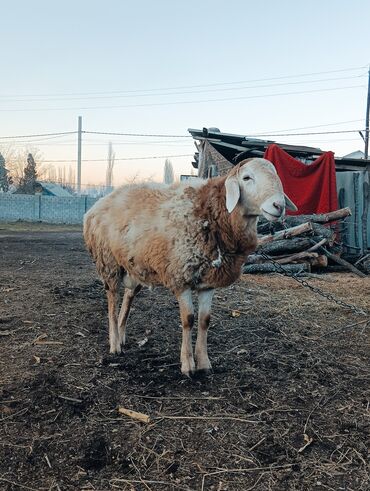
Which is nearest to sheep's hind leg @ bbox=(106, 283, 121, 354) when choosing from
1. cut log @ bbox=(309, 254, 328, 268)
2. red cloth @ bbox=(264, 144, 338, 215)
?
cut log @ bbox=(309, 254, 328, 268)

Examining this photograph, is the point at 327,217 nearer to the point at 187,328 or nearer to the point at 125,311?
the point at 125,311

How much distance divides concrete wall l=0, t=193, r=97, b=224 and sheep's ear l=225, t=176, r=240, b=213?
3069cm

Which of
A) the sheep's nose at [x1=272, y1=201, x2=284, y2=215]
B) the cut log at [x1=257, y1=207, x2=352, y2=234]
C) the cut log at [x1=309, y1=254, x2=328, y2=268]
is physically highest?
the sheep's nose at [x1=272, y1=201, x2=284, y2=215]

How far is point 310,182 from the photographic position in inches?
422

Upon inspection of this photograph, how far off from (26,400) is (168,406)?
1.15m

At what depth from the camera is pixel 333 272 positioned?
10305 mm

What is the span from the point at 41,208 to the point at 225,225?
31745mm

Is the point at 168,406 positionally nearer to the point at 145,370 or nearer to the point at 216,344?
the point at 145,370

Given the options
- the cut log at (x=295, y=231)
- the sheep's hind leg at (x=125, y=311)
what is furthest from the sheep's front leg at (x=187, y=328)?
the cut log at (x=295, y=231)

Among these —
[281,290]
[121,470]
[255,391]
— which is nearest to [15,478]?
[121,470]

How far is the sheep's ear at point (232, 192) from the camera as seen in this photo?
12.6 feet

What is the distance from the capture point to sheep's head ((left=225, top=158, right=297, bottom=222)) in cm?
367

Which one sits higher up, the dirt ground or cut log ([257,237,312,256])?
cut log ([257,237,312,256])

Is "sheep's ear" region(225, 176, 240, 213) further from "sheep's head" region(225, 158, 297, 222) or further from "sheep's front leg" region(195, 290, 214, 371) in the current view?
"sheep's front leg" region(195, 290, 214, 371)
